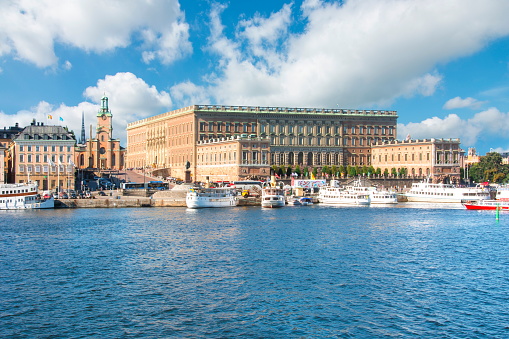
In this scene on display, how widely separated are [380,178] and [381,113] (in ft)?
78.7

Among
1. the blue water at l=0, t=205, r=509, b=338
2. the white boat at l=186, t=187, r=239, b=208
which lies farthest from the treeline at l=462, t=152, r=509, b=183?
the blue water at l=0, t=205, r=509, b=338

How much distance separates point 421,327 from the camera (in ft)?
104

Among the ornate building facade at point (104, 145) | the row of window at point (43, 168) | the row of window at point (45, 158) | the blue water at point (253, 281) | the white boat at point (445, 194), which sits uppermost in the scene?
the ornate building facade at point (104, 145)

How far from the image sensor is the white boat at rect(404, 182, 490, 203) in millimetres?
113938

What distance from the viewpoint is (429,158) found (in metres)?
148

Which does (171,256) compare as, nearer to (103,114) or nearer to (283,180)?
(283,180)

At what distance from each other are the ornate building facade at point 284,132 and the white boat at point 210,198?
31653mm

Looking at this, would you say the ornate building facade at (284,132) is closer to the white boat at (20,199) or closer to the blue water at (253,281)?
the white boat at (20,199)

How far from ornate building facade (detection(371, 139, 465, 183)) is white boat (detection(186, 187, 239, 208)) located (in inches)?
2257

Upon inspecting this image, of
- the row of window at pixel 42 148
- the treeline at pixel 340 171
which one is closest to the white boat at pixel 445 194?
the treeline at pixel 340 171

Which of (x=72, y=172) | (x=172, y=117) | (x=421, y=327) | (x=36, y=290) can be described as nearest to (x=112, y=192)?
(x=72, y=172)

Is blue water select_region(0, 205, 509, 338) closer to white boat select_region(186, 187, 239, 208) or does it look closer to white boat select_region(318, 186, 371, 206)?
white boat select_region(186, 187, 239, 208)

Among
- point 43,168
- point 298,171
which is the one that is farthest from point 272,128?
point 43,168

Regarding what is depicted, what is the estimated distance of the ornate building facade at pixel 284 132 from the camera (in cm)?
14850
